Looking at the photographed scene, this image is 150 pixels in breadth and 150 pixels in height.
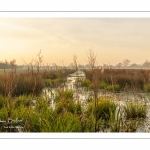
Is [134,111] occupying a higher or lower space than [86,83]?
lower

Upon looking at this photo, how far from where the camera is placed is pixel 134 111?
3412mm

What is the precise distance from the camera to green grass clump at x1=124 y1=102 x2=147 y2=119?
11.1 feet

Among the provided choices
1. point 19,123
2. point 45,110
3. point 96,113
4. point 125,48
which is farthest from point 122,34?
point 19,123

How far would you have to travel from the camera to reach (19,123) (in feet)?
9.77

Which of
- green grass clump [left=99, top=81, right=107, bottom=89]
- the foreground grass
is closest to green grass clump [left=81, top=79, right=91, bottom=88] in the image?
green grass clump [left=99, top=81, right=107, bottom=89]

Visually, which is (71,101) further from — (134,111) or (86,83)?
(134,111)

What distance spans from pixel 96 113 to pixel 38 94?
40.3 inches

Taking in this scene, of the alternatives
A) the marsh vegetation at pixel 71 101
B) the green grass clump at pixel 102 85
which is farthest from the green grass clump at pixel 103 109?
the green grass clump at pixel 102 85

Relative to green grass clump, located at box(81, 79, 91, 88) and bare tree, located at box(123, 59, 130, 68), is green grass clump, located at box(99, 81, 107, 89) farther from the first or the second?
bare tree, located at box(123, 59, 130, 68)

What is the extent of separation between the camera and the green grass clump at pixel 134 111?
337cm

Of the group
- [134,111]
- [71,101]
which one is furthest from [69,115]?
[134,111]

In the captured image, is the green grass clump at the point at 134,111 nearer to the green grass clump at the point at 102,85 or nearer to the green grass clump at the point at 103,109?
the green grass clump at the point at 103,109

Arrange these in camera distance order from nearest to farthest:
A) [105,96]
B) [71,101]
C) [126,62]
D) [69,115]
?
1. [69,115]
2. [126,62]
3. [71,101]
4. [105,96]

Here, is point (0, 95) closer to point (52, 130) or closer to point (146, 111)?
point (52, 130)
